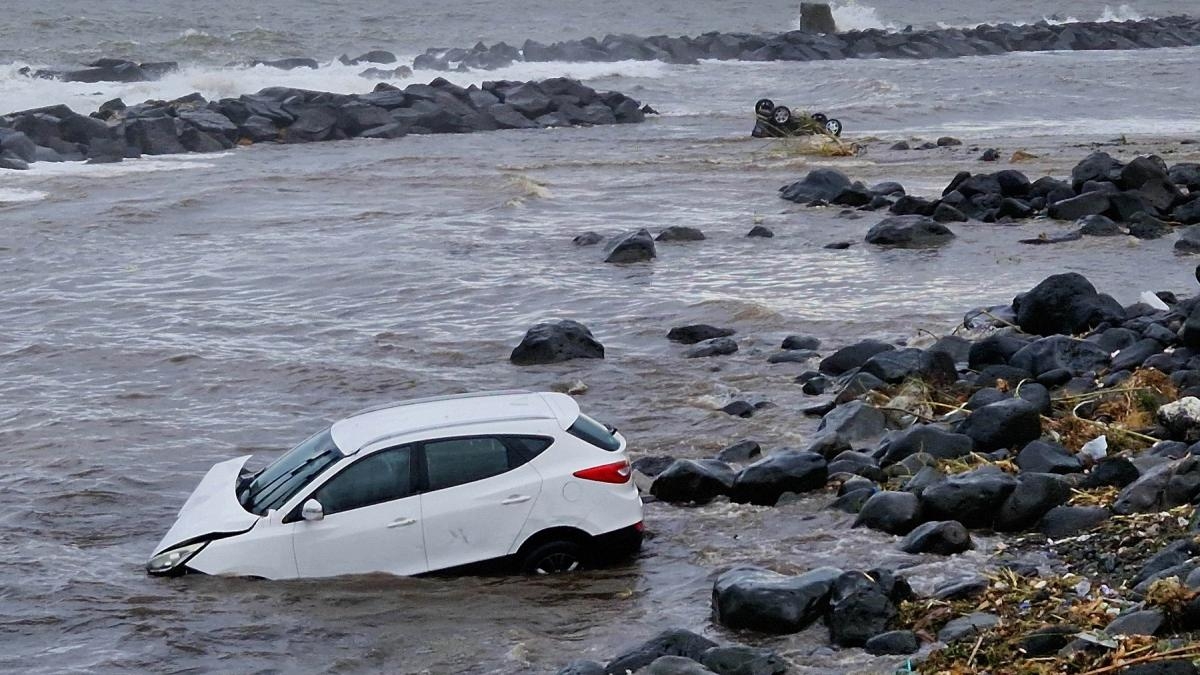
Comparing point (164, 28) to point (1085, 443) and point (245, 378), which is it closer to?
point (245, 378)

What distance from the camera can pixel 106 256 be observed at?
25.2m

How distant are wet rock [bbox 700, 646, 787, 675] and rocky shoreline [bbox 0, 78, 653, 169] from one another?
3030 cm

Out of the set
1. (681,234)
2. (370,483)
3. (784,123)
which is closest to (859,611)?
(370,483)

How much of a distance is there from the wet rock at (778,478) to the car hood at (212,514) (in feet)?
13.2

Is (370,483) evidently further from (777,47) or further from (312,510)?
(777,47)

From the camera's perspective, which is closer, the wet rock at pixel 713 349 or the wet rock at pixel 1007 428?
→ the wet rock at pixel 1007 428

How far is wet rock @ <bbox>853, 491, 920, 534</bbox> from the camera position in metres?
11.3

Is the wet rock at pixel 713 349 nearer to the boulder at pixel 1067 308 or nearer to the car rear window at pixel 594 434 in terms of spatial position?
the boulder at pixel 1067 308

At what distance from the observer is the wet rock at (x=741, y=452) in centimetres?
1384

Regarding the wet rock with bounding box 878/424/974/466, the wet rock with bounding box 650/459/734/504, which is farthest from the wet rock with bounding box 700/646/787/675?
the wet rock with bounding box 878/424/974/466

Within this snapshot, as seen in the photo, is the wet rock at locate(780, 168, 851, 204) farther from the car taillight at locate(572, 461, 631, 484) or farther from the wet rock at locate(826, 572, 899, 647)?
the wet rock at locate(826, 572, 899, 647)

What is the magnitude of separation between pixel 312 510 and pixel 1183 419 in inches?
274

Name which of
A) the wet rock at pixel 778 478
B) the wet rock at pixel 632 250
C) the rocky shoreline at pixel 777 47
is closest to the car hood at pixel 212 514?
the wet rock at pixel 778 478

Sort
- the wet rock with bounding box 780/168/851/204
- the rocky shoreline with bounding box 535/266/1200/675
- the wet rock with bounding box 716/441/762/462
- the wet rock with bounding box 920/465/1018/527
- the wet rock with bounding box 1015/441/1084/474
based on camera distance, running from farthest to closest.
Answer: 1. the wet rock with bounding box 780/168/851/204
2. the wet rock with bounding box 716/441/762/462
3. the wet rock with bounding box 1015/441/1084/474
4. the wet rock with bounding box 920/465/1018/527
5. the rocky shoreline with bounding box 535/266/1200/675
